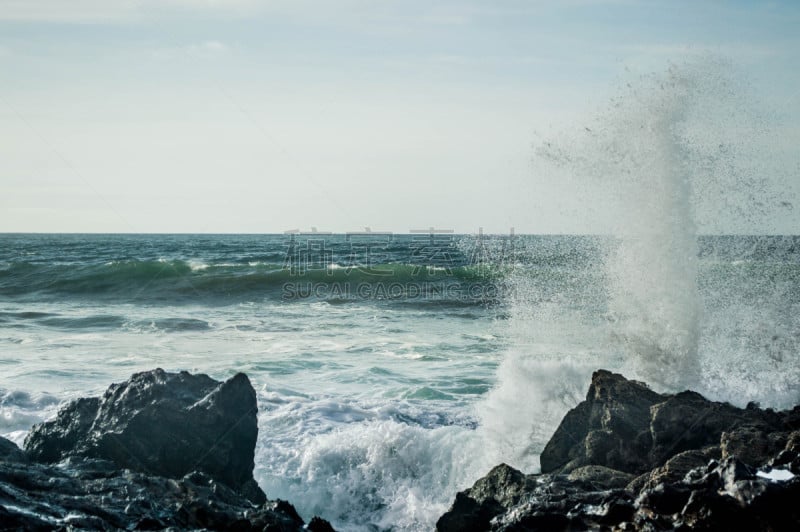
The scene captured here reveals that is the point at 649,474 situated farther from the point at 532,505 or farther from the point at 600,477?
the point at 532,505

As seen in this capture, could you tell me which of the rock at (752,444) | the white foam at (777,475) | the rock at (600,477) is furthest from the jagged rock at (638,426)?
the white foam at (777,475)

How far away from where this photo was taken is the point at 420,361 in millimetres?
13242

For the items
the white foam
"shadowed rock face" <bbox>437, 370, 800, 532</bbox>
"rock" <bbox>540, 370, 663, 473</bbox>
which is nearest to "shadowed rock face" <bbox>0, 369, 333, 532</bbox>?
"shadowed rock face" <bbox>437, 370, 800, 532</bbox>

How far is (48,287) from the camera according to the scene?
2695cm

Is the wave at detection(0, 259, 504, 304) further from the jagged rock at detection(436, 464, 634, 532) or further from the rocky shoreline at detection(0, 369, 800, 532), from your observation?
the jagged rock at detection(436, 464, 634, 532)

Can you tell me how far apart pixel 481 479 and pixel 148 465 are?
287cm

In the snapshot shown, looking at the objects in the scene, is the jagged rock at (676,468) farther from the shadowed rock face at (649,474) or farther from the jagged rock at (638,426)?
the jagged rock at (638,426)

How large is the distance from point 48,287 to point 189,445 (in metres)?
23.7

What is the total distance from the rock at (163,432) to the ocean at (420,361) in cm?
95

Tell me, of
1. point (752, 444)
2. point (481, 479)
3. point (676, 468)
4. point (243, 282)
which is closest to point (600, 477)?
point (676, 468)

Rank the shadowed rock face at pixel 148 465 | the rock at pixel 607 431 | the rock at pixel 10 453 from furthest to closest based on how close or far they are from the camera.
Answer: the rock at pixel 607 431 → the rock at pixel 10 453 → the shadowed rock face at pixel 148 465

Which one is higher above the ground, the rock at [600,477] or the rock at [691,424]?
the rock at [691,424]

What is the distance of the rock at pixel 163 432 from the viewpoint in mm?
6172

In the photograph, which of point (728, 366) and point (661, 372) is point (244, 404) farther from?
point (728, 366)
